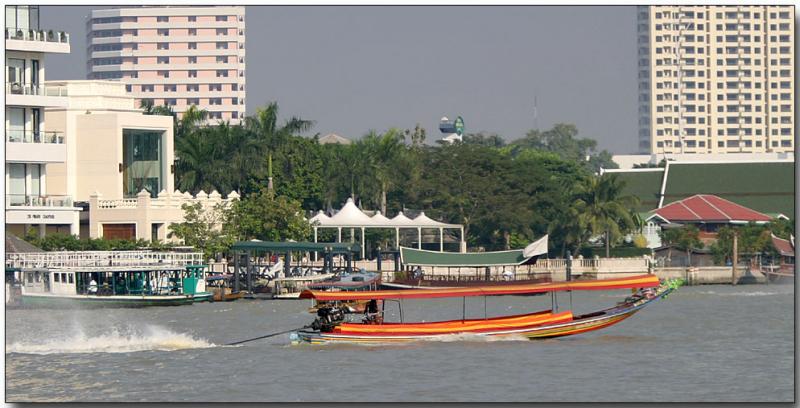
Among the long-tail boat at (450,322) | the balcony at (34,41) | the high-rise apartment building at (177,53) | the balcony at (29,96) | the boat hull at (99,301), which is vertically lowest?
the boat hull at (99,301)

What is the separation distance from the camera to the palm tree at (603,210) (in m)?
86.8

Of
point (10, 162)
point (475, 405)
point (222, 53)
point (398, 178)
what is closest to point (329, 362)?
point (475, 405)

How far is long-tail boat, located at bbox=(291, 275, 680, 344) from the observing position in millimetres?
36969

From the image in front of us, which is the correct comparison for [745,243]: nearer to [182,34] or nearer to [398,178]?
[398,178]

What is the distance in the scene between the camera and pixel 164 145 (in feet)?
247

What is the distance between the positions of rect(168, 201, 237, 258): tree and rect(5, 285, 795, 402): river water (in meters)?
18.1

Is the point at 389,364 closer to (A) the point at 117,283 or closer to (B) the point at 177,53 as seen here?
(A) the point at 117,283

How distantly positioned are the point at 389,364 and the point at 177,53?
491ft

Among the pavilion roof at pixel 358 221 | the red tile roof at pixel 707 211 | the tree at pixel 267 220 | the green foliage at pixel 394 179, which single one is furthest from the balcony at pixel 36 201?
the red tile roof at pixel 707 211

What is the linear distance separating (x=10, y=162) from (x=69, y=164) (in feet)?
47.9

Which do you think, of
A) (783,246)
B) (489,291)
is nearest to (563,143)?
(783,246)

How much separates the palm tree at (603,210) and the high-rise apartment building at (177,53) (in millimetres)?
95223

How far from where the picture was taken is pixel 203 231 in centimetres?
6844

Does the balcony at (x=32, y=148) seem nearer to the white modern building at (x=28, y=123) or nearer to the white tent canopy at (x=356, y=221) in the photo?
the white modern building at (x=28, y=123)
